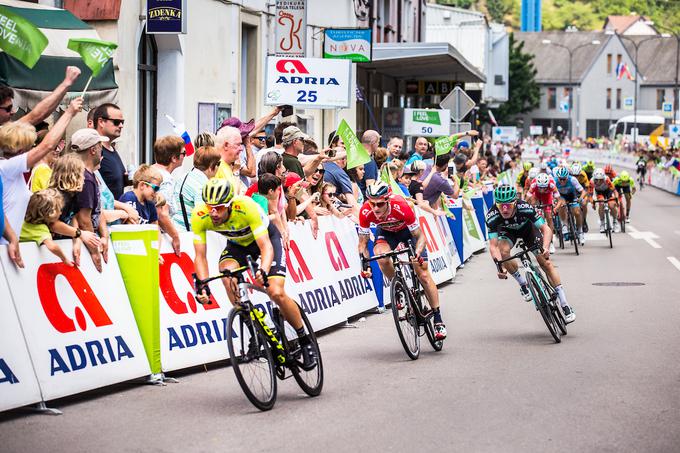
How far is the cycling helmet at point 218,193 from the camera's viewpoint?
8516 mm

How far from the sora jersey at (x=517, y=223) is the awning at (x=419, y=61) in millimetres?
20107

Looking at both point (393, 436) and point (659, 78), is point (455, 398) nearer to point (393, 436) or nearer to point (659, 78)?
point (393, 436)

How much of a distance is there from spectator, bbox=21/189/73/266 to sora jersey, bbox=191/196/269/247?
992 mm

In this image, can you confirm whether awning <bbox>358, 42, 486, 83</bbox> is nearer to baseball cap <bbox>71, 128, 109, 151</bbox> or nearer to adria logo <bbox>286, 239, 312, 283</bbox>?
adria logo <bbox>286, 239, 312, 283</bbox>

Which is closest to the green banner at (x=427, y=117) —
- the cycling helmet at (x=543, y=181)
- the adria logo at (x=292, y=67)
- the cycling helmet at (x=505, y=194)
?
the cycling helmet at (x=543, y=181)

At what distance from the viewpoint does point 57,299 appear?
882 centimetres

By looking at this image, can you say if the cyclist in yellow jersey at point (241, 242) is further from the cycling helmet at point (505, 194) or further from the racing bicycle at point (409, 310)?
→ the cycling helmet at point (505, 194)

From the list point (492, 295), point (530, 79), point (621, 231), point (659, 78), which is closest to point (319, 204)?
point (492, 295)

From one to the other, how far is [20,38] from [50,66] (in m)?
3.31

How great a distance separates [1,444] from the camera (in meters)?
7.43

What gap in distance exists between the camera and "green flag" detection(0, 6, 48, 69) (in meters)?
10.5

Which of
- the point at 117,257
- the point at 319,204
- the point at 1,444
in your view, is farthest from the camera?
the point at 319,204

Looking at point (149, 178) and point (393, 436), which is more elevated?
point (149, 178)

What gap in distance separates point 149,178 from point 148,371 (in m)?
1.71
